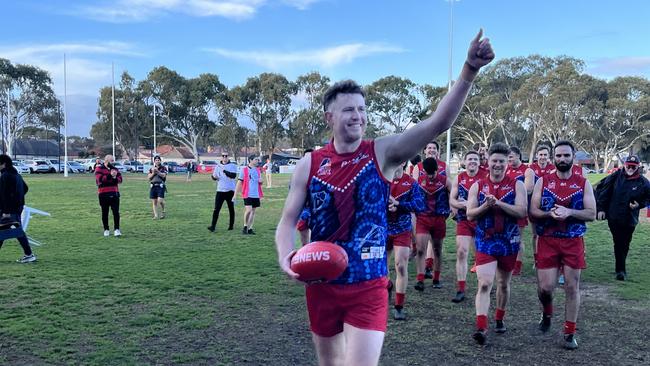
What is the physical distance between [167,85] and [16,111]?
63.8 feet

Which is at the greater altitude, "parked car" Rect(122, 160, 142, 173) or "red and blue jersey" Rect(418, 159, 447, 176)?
"red and blue jersey" Rect(418, 159, 447, 176)

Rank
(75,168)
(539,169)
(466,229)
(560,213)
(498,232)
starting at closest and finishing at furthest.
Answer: (560,213) → (498,232) → (466,229) → (539,169) → (75,168)

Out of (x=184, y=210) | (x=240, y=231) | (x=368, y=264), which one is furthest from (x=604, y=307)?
(x=184, y=210)

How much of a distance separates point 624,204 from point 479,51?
821 cm

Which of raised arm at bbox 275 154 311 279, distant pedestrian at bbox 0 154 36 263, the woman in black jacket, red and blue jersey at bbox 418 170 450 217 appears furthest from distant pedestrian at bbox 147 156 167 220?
raised arm at bbox 275 154 311 279

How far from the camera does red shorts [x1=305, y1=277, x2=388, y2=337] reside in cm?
305

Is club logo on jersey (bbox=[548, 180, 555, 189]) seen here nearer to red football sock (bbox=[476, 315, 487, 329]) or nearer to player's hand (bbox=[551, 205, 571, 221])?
player's hand (bbox=[551, 205, 571, 221])

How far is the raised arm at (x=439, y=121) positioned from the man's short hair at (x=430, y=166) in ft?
17.6

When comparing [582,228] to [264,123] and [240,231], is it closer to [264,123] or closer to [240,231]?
[240,231]

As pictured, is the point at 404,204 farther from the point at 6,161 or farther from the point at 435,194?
the point at 6,161

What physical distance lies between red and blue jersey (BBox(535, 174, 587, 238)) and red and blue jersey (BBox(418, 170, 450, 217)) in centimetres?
235

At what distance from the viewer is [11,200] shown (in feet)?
32.9

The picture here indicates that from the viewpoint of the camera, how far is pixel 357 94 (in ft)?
10.4

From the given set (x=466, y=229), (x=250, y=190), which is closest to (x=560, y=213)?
(x=466, y=229)
